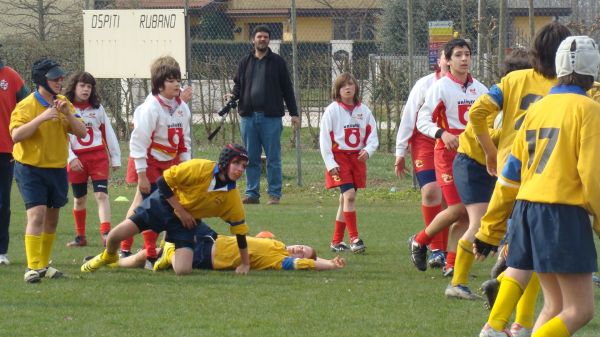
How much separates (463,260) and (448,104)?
69.6 inches

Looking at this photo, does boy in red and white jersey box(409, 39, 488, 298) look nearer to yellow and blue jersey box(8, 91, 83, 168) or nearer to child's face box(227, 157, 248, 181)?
child's face box(227, 157, 248, 181)

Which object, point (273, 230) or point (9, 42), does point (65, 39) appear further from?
point (273, 230)

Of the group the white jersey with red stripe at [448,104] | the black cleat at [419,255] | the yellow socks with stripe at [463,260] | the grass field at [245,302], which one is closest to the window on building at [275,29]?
the grass field at [245,302]

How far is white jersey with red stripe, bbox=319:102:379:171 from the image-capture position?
11258 mm

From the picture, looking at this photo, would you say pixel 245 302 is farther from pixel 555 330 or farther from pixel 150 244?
pixel 555 330

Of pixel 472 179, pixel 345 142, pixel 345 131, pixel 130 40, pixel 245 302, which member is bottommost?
pixel 245 302

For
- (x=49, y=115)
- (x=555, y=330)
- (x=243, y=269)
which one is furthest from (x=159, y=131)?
(x=555, y=330)

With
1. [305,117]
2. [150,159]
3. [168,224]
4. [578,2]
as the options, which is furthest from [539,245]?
[305,117]

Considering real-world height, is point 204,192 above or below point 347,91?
below

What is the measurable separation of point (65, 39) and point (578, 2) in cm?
939

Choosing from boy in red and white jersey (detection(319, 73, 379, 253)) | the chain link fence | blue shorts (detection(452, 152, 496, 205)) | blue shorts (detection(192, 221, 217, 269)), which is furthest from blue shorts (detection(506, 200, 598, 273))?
the chain link fence

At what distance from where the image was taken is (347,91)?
11312 mm

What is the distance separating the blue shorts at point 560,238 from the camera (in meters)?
5.42

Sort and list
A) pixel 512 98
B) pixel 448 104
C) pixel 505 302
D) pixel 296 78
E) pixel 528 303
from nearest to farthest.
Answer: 1. pixel 505 302
2. pixel 528 303
3. pixel 512 98
4. pixel 448 104
5. pixel 296 78
